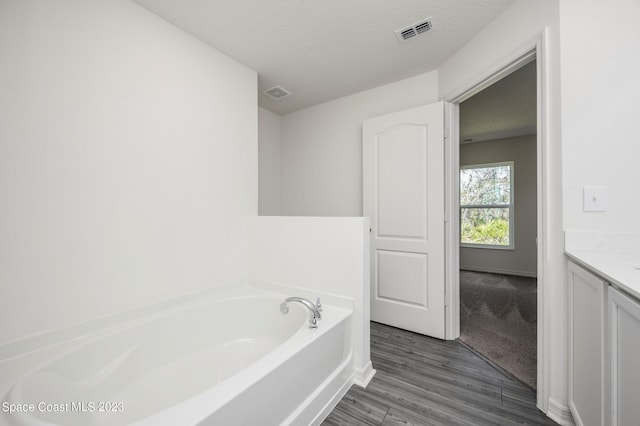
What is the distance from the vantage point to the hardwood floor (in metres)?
1.41

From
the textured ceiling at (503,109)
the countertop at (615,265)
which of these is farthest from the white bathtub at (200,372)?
the textured ceiling at (503,109)

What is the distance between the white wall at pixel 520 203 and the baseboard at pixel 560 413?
382 cm

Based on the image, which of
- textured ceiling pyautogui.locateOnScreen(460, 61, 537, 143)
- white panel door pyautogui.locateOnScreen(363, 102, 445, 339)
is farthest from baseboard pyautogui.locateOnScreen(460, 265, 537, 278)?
white panel door pyautogui.locateOnScreen(363, 102, 445, 339)

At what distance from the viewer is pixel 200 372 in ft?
5.24

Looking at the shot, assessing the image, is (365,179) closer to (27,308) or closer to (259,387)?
(259,387)

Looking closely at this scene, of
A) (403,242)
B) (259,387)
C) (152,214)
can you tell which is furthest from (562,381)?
(152,214)

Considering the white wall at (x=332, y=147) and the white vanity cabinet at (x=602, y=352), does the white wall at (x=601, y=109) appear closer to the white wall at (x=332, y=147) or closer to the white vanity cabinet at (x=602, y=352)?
the white vanity cabinet at (x=602, y=352)

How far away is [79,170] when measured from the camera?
4.53ft

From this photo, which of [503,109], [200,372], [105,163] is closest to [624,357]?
[200,372]

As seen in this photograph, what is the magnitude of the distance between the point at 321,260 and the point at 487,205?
4.26 metres

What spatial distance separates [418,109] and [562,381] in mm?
2086

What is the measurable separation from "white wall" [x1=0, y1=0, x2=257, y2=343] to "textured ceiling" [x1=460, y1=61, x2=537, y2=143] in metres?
2.75

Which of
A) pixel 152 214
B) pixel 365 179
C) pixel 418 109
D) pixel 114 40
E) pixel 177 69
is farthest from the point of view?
pixel 365 179

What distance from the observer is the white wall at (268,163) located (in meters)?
3.21
